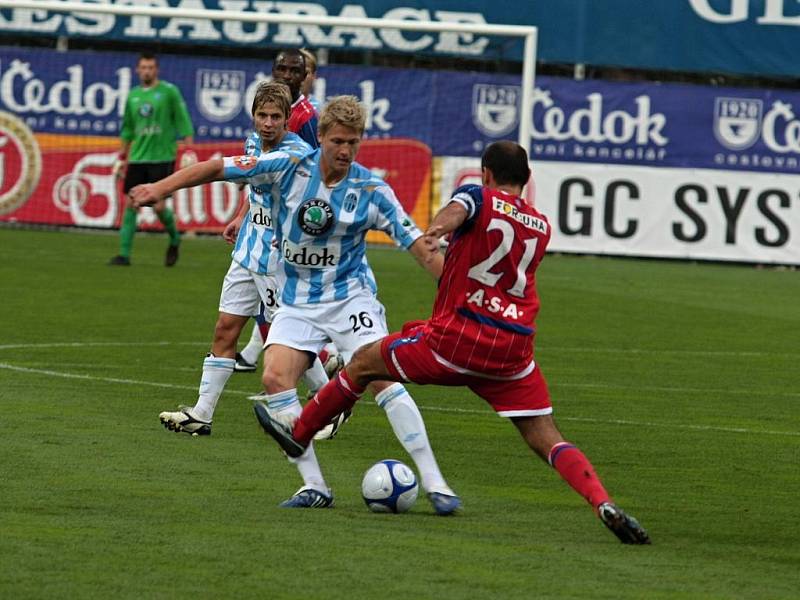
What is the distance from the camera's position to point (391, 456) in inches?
352

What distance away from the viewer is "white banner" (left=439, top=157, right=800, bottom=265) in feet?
80.3

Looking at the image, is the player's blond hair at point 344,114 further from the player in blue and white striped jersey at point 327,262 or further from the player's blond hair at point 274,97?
the player's blond hair at point 274,97

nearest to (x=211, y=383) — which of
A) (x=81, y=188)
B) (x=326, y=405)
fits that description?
(x=326, y=405)

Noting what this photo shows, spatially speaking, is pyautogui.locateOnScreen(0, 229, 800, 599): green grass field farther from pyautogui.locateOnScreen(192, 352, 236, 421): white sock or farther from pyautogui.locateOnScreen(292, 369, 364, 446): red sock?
pyautogui.locateOnScreen(292, 369, 364, 446): red sock

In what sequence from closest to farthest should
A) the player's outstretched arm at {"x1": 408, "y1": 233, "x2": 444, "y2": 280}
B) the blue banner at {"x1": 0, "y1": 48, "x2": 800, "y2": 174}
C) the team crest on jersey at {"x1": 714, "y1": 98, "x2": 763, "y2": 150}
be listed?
the player's outstretched arm at {"x1": 408, "y1": 233, "x2": 444, "y2": 280} → the blue banner at {"x1": 0, "y1": 48, "x2": 800, "y2": 174} → the team crest on jersey at {"x1": 714, "y1": 98, "x2": 763, "y2": 150}

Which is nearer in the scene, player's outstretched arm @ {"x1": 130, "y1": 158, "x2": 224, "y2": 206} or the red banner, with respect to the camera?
player's outstretched arm @ {"x1": 130, "y1": 158, "x2": 224, "y2": 206}

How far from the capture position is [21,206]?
24.3 metres

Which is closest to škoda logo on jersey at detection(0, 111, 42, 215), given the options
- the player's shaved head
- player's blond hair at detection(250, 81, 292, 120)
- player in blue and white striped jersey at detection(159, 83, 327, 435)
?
player in blue and white striped jersey at detection(159, 83, 327, 435)

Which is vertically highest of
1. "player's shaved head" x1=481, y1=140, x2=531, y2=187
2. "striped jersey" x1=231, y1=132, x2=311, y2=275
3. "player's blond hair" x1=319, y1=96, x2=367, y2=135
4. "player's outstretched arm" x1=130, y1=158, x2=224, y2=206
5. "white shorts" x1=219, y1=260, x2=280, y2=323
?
"player's blond hair" x1=319, y1=96, x2=367, y2=135

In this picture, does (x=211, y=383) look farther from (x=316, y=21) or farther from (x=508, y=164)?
(x=316, y=21)

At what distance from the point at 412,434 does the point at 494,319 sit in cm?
79

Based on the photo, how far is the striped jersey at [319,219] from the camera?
25.5 feet

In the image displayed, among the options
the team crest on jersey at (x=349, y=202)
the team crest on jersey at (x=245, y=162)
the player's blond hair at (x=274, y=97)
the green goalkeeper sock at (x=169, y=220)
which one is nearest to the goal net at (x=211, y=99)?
the green goalkeeper sock at (x=169, y=220)

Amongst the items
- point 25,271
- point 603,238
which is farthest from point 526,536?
point 603,238
